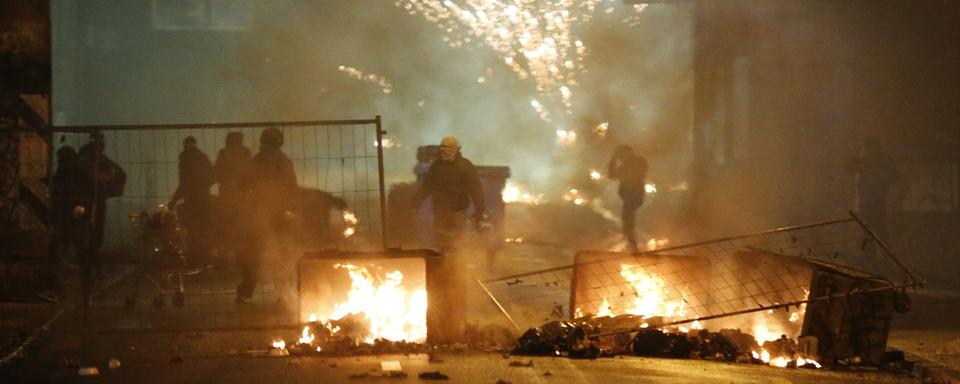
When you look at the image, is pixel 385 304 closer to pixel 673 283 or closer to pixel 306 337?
pixel 306 337

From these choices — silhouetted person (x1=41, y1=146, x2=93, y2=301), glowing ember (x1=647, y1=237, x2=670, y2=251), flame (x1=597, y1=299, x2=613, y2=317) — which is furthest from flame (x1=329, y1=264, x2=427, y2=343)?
glowing ember (x1=647, y1=237, x2=670, y2=251)

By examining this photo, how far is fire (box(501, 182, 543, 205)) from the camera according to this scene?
27211 mm

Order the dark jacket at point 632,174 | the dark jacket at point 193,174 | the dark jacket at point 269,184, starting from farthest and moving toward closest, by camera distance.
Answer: the dark jacket at point 632,174, the dark jacket at point 193,174, the dark jacket at point 269,184

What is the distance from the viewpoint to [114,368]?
7594mm

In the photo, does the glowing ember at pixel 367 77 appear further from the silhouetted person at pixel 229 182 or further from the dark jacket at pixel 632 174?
the silhouetted person at pixel 229 182

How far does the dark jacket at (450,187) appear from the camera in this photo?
1100 cm

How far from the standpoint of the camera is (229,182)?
40.7ft

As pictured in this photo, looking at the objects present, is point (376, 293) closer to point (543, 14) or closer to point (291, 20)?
point (543, 14)

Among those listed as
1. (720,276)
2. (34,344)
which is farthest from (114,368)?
(720,276)

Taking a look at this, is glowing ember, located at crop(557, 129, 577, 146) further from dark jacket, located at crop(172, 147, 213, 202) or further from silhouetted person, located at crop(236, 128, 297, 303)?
silhouetted person, located at crop(236, 128, 297, 303)

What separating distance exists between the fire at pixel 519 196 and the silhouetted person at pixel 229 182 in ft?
46.1

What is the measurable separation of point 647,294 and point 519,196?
2007 centimetres

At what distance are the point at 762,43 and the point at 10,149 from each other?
1315cm

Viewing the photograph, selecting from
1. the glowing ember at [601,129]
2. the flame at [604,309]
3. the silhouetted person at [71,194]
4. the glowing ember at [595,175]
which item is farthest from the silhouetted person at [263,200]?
the glowing ember at [601,129]
